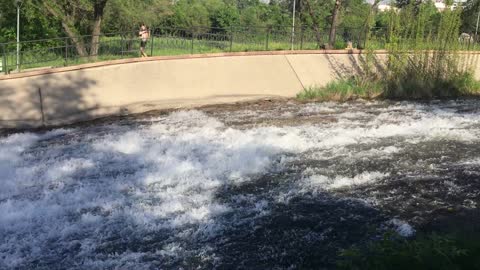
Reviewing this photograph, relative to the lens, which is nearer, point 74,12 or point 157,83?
point 157,83

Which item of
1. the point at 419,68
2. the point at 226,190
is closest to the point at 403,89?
the point at 419,68

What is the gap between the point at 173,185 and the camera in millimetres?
8164

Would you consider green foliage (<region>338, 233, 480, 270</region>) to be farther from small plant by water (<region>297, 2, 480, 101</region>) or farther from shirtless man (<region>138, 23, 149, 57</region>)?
shirtless man (<region>138, 23, 149, 57</region>)

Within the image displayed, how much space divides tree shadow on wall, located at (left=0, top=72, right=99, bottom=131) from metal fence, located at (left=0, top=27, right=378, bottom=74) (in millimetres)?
1058

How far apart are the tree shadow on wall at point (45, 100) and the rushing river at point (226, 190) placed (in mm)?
1356

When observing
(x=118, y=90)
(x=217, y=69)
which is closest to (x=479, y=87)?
(x=217, y=69)

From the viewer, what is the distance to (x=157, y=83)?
1642cm

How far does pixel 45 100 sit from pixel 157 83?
3.48 meters

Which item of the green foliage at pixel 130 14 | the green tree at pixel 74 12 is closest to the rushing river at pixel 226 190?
the green tree at pixel 74 12

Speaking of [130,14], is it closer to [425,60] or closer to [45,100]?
[45,100]

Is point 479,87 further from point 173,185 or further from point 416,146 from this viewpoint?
point 173,185

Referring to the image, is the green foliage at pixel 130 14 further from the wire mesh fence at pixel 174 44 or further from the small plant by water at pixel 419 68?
the small plant by water at pixel 419 68

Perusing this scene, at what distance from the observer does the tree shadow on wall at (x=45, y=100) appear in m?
13.7

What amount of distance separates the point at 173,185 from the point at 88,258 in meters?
2.43
